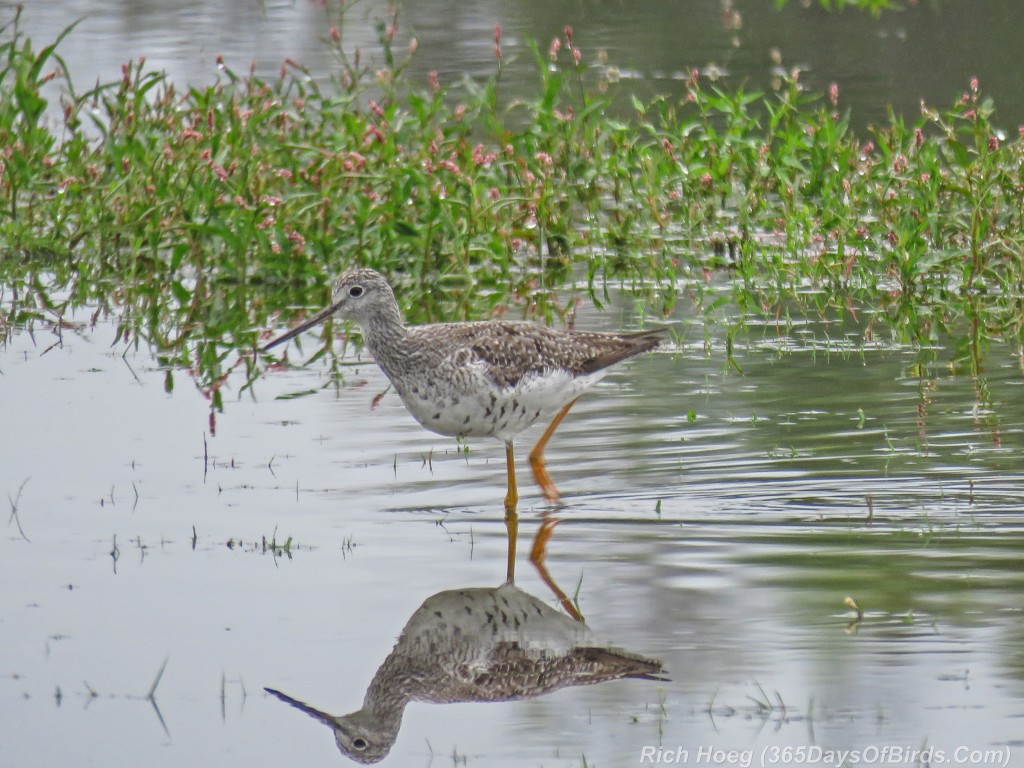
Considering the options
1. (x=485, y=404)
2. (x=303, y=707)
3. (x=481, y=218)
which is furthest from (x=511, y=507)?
(x=481, y=218)

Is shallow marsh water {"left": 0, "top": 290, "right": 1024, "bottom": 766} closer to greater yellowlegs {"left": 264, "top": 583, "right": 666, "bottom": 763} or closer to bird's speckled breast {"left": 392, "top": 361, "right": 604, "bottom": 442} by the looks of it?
greater yellowlegs {"left": 264, "top": 583, "right": 666, "bottom": 763}

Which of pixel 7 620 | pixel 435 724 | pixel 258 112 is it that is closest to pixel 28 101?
pixel 258 112

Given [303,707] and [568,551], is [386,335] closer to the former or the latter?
[568,551]

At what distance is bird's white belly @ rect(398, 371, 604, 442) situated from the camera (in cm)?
786

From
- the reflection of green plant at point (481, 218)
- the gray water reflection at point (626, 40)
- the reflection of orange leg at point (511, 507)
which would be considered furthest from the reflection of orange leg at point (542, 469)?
the gray water reflection at point (626, 40)

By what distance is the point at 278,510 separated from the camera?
8.00 metres

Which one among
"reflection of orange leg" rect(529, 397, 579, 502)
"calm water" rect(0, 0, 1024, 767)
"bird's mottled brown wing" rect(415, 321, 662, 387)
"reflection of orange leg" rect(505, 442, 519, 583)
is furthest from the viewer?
"reflection of orange leg" rect(529, 397, 579, 502)

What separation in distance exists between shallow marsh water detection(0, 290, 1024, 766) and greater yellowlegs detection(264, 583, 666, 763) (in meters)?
0.07

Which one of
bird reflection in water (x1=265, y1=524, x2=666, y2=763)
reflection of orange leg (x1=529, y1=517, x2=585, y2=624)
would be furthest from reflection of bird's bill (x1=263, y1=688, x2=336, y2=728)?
reflection of orange leg (x1=529, y1=517, x2=585, y2=624)

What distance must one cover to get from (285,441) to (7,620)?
105 inches

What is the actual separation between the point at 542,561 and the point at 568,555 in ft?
0.39

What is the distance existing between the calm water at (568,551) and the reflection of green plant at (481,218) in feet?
1.93

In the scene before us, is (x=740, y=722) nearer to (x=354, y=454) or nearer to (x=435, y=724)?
(x=435, y=724)

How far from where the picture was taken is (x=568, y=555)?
735cm
